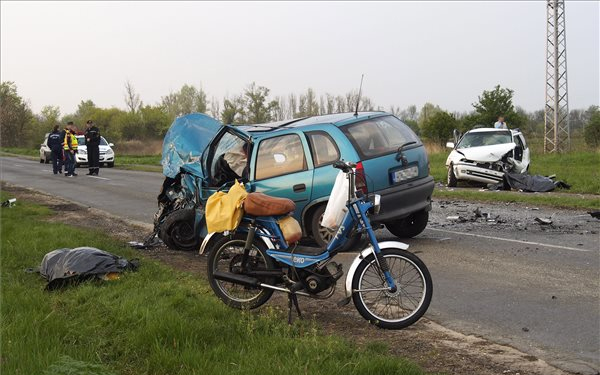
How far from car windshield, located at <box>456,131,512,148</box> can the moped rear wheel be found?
14723mm

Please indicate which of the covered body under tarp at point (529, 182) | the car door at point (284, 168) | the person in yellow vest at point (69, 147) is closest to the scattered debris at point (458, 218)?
the car door at point (284, 168)

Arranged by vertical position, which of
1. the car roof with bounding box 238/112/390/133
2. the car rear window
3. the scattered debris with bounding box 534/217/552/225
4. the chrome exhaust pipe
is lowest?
the scattered debris with bounding box 534/217/552/225

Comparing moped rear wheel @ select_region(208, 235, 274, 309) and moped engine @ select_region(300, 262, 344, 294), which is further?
moped rear wheel @ select_region(208, 235, 274, 309)

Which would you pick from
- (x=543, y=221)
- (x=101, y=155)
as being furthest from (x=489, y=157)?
(x=101, y=155)

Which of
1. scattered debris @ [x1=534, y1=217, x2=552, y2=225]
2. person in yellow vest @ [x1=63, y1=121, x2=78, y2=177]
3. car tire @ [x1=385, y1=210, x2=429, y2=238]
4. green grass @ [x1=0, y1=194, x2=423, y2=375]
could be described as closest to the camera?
green grass @ [x1=0, y1=194, x2=423, y2=375]

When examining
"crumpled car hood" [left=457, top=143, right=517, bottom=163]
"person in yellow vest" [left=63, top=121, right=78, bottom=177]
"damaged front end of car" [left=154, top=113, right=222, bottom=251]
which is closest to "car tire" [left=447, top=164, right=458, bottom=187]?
"crumpled car hood" [left=457, top=143, right=517, bottom=163]

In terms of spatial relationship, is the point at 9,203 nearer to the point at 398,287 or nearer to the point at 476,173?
the point at 398,287

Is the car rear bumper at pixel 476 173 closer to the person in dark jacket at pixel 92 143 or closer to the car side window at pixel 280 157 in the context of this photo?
the car side window at pixel 280 157

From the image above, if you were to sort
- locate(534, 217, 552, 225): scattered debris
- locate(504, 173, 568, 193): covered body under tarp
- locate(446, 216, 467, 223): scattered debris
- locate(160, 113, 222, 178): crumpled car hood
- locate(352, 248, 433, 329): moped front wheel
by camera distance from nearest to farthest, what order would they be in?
locate(352, 248, 433, 329): moped front wheel
locate(160, 113, 222, 178): crumpled car hood
locate(534, 217, 552, 225): scattered debris
locate(446, 216, 467, 223): scattered debris
locate(504, 173, 568, 193): covered body under tarp

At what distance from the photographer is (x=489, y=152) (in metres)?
18.0

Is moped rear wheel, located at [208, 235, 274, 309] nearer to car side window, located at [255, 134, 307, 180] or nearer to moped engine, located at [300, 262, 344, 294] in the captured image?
moped engine, located at [300, 262, 344, 294]

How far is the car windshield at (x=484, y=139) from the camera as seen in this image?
1892 cm

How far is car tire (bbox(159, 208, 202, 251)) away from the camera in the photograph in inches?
343

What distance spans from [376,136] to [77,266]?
4.16 meters
